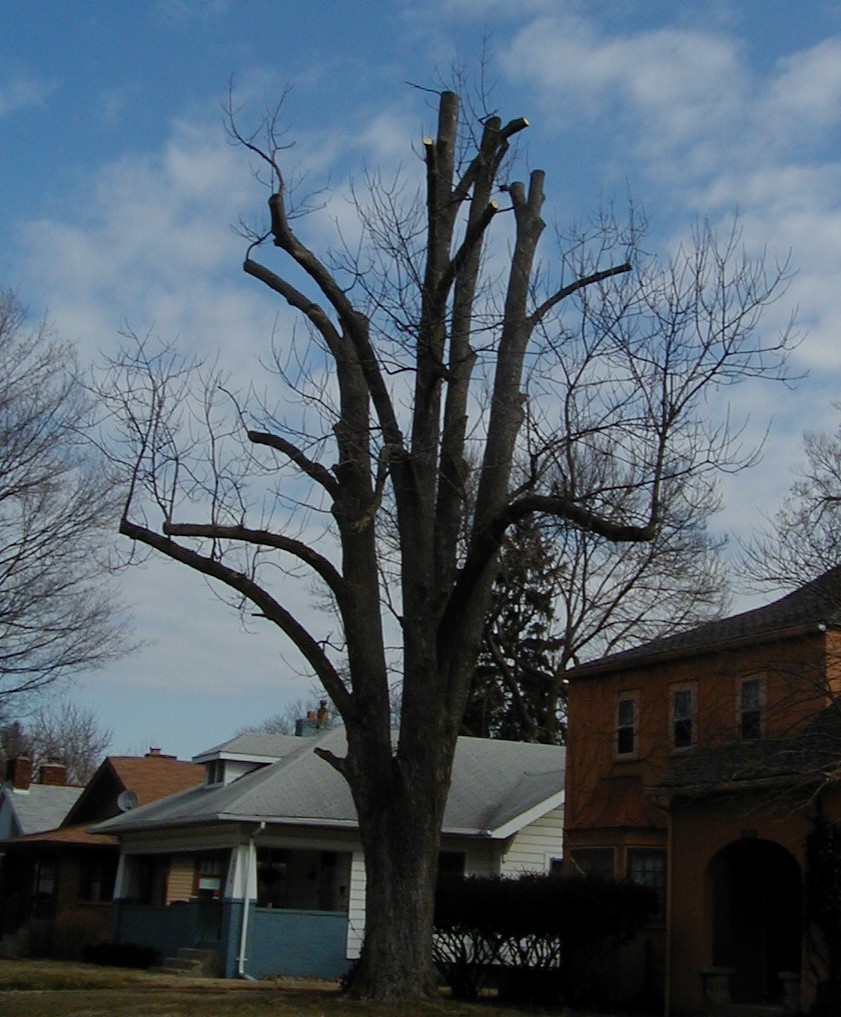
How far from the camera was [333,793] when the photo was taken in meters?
28.8

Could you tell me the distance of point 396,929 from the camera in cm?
1545

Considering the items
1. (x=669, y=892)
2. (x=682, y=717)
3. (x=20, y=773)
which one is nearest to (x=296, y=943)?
(x=669, y=892)

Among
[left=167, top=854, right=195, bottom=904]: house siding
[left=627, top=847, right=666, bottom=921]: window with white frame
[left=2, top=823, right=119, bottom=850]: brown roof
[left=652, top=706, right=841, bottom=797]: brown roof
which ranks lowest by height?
[left=167, top=854, right=195, bottom=904]: house siding

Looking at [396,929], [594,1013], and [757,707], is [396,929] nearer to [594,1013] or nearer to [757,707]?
[594,1013]

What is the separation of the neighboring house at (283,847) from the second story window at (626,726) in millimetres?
4249

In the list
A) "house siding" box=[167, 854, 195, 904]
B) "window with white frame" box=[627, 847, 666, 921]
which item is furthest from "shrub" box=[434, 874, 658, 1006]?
"house siding" box=[167, 854, 195, 904]

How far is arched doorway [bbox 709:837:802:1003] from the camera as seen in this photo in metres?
21.6

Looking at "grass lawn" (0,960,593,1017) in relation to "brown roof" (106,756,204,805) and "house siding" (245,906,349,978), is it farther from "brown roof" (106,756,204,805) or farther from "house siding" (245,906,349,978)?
"brown roof" (106,756,204,805)

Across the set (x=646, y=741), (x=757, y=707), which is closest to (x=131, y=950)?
(x=646, y=741)

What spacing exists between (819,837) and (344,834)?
1194cm

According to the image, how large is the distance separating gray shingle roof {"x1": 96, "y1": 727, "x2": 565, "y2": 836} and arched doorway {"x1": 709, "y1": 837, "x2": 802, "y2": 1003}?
24.2 feet

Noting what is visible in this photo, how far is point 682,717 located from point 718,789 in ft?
11.7

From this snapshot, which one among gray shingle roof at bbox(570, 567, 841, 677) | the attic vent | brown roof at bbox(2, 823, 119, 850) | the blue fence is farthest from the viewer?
the attic vent

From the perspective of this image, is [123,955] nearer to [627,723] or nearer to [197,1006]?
[627,723]
